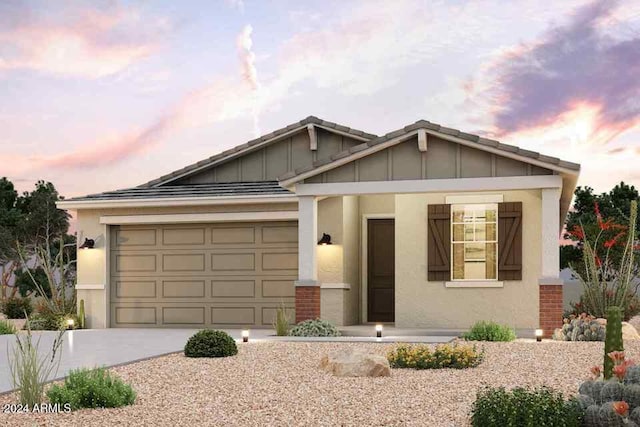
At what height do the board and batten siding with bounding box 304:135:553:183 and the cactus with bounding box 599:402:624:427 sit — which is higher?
the board and batten siding with bounding box 304:135:553:183

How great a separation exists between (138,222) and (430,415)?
12286mm

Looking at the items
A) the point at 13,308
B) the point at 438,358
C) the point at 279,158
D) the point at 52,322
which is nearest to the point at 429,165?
the point at 438,358

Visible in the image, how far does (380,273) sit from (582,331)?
17.9 ft

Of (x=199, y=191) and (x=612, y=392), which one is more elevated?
(x=199, y=191)

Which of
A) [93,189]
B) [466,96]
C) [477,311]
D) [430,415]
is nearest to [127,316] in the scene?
[93,189]

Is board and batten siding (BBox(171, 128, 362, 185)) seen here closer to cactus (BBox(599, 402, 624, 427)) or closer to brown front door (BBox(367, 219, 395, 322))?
brown front door (BBox(367, 219, 395, 322))

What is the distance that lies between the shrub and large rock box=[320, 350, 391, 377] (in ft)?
2.11

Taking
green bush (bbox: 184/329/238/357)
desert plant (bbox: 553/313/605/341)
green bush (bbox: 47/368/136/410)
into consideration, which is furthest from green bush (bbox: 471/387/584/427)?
desert plant (bbox: 553/313/605/341)

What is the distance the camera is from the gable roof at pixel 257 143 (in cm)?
2006

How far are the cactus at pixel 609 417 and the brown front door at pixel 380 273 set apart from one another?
455 inches

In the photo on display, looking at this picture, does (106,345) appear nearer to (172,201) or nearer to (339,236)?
(172,201)

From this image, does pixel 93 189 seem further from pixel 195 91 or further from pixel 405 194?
pixel 405 194

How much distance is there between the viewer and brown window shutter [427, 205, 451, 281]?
1695 centimetres

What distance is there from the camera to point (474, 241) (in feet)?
55.5
